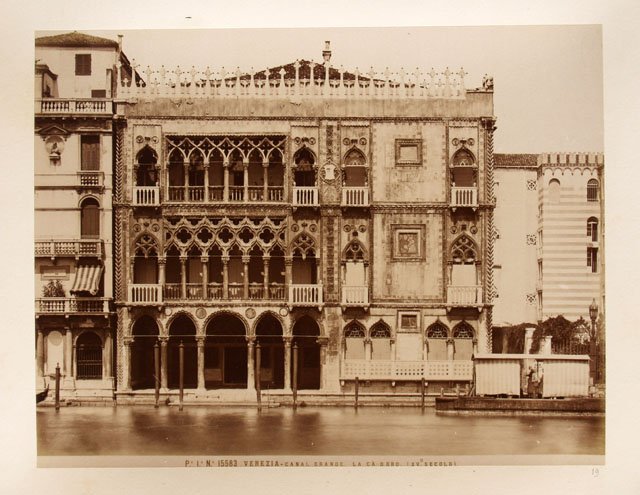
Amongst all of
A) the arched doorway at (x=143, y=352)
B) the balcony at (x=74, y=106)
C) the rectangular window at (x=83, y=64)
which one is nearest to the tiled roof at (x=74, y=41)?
the rectangular window at (x=83, y=64)

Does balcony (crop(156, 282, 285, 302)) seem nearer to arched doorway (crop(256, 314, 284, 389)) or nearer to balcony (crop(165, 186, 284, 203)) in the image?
arched doorway (crop(256, 314, 284, 389))

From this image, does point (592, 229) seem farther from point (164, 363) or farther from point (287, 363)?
point (164, 363)

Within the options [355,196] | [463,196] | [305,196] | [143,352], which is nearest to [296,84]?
[305,196]

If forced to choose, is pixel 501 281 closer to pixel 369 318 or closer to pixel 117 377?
pixel 369 318

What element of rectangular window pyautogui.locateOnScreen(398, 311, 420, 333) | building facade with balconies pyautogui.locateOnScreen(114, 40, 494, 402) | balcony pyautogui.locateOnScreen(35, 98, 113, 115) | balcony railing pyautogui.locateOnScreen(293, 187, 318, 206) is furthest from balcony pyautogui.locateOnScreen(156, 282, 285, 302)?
balcony pyautogui.locateOnScreen(35, 98, 113, 115)

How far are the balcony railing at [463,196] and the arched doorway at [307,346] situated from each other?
176cm

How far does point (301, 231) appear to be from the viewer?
369 inches

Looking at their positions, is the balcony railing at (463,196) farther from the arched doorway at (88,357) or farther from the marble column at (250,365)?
the arched doorway at (88,357)

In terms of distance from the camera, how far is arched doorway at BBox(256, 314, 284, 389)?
9.32 metres

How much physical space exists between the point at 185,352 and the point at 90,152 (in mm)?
2100

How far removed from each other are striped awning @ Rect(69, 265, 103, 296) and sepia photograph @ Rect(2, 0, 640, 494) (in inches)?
1.2

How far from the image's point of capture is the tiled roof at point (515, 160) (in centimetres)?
886

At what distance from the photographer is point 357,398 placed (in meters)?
9.05

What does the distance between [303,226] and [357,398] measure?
1.70 metres
